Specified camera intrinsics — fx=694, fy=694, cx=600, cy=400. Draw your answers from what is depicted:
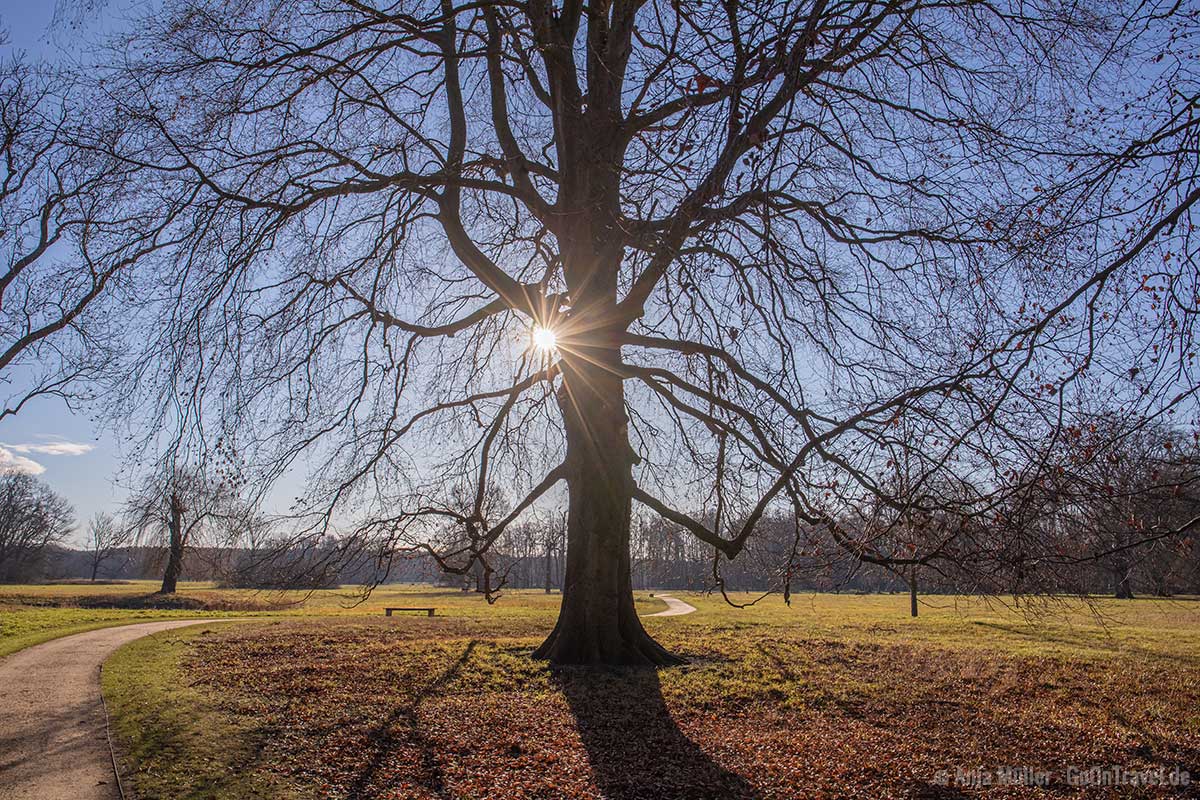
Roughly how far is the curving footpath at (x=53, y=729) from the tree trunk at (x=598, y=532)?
6408 millimetres

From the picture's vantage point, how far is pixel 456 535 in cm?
1126

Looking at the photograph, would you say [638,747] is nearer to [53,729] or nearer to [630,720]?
[630,720]

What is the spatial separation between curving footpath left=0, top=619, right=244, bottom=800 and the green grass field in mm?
288

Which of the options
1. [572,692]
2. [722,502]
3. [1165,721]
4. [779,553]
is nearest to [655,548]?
[722,502]

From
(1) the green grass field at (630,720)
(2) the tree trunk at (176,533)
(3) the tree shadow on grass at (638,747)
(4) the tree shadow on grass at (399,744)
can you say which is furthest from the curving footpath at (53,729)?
(3) the tree shadow on grass at (638,747)

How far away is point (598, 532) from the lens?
11.7 meters

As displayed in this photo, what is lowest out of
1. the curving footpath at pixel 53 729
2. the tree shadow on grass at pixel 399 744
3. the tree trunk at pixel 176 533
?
the curving footpath at pixel 53 729

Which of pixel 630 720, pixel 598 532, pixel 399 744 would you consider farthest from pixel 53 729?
pixel 598 532

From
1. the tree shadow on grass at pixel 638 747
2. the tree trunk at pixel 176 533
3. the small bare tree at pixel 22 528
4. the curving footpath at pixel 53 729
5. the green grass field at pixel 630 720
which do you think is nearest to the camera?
the curving footpath at pixel 53 729

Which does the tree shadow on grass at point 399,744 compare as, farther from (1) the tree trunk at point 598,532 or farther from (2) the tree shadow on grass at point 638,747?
(1) the tree trunk at point 598,532

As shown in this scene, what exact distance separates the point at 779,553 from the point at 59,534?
302 feet

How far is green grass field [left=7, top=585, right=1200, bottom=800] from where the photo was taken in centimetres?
626

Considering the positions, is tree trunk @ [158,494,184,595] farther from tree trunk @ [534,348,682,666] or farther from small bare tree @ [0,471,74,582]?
small bare tree @ [0,471,74,582]

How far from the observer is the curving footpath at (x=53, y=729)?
19.7ft
